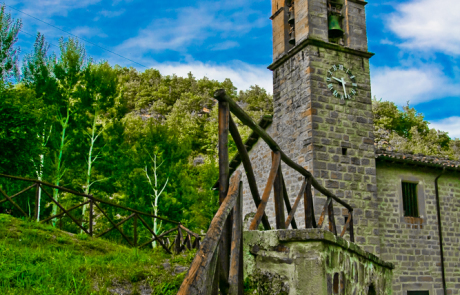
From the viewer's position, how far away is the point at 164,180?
70.5 ft

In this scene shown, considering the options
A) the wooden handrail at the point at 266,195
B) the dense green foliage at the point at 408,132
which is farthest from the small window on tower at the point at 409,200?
the dense green foliage at the point at 408,132

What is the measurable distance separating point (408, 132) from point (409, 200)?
80.1ft

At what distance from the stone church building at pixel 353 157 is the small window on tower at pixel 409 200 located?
32 millimetres

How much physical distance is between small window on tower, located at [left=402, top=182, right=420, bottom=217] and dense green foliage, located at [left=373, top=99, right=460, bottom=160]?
17.5m

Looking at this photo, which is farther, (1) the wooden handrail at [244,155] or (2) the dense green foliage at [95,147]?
(2) the dense green foliage at [95,147]

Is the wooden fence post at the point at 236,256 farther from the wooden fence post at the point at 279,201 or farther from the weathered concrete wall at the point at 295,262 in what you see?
the wooden fence post at the point at 279,201

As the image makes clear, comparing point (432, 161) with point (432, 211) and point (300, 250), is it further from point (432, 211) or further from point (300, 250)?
point (300, 250)

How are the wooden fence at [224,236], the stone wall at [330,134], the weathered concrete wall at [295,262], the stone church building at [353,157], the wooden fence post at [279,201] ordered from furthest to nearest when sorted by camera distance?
1. the stone church building at [353,157]
2. the stone wall at [330,134]
3. the wooden fence post at [279,201]
4. the weathered concrete wall at [295,262]
5. the wooden fence at [224,236]

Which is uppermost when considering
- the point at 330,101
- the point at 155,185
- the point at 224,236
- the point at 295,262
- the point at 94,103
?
the point at 94,103

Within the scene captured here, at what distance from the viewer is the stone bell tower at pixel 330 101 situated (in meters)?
10.5

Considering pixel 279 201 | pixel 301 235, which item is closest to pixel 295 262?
pixel 301 235

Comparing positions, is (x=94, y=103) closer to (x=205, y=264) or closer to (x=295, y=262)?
(x=295, y=262)

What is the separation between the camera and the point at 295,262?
263cm

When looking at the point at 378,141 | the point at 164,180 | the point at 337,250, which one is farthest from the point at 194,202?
the point at 337,250
